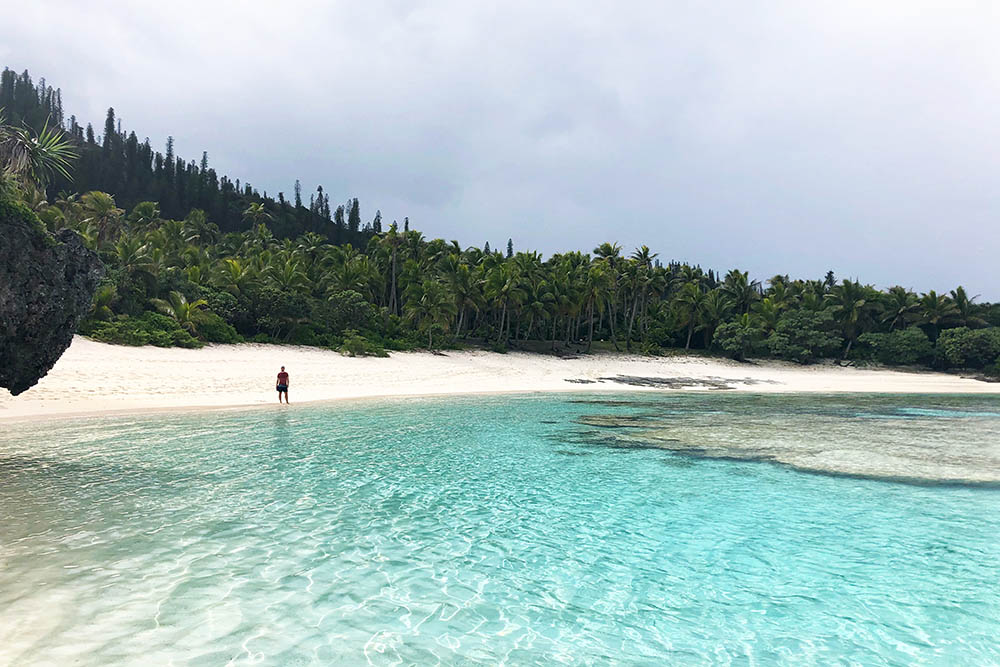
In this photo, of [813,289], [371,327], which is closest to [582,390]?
[371,327]

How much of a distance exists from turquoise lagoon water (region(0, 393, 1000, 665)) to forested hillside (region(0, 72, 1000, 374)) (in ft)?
93.8

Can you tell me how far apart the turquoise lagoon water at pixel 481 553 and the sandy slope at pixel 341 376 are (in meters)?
7.50

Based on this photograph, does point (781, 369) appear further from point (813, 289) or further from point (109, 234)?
point (109, 234)

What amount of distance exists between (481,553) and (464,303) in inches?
2168

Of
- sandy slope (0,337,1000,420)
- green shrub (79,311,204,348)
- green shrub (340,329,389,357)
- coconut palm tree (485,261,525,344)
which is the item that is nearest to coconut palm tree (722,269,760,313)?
sandy slope (0,337,1000,420)

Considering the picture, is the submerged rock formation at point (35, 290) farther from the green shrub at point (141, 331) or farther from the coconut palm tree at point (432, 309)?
the coconut palm tree at point (432, 309)

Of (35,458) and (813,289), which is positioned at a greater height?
(813,289)

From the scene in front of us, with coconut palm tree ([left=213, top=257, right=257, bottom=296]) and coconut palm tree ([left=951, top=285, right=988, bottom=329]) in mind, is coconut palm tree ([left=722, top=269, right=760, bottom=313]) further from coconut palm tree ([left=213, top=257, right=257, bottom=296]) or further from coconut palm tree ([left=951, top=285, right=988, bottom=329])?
coconut palm tree ([left=213, top=257, right=257, bottom=296])

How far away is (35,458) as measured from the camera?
44.8 ft

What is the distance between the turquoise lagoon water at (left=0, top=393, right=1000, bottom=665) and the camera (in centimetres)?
605

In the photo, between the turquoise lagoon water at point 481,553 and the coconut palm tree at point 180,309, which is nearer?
the turquoise lagoon water at point 481,553

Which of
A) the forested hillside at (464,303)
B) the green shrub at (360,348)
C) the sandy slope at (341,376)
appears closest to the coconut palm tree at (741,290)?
the forested hillside at (464,303)

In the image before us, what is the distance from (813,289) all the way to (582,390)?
181ft

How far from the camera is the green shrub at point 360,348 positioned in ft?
154
